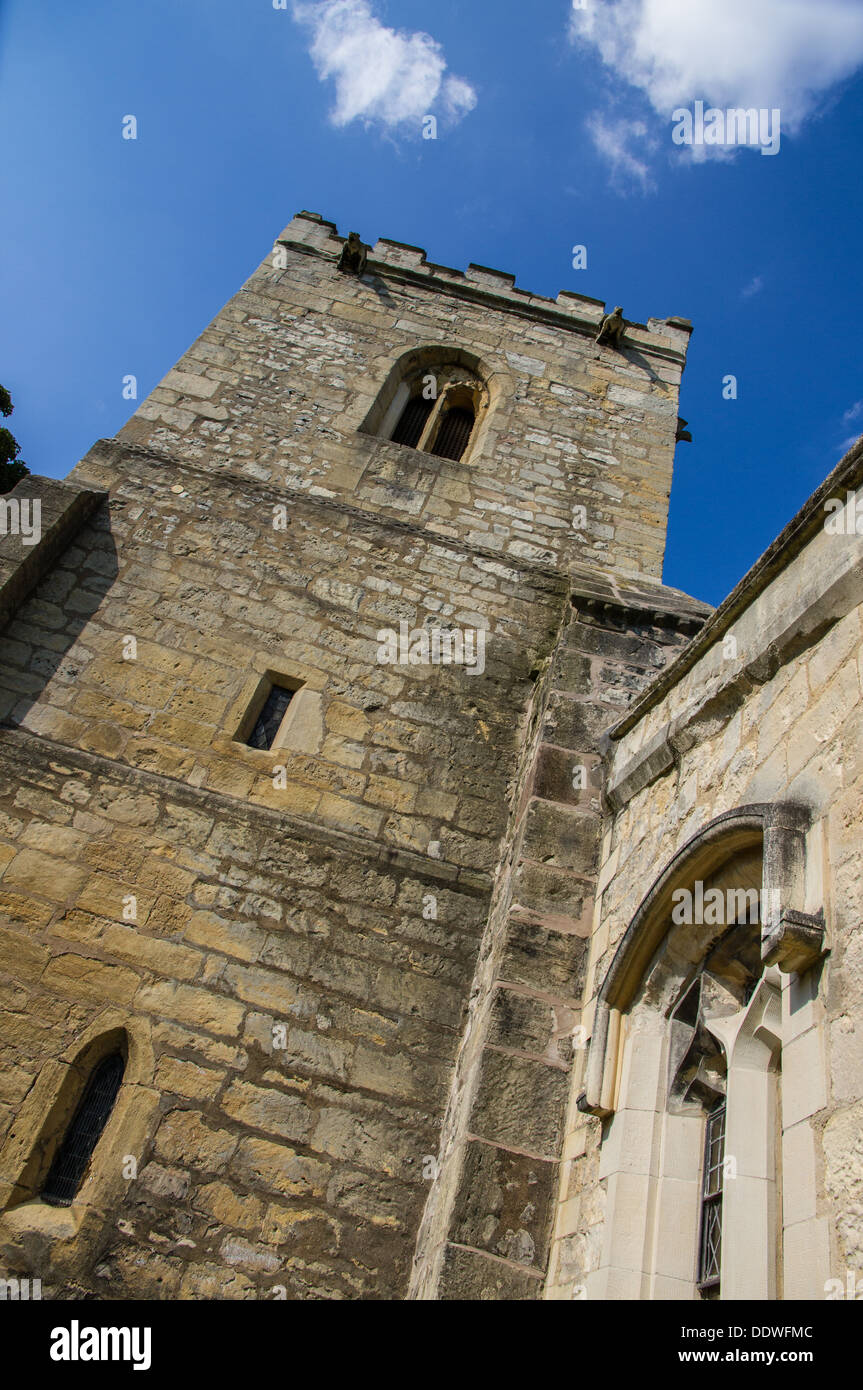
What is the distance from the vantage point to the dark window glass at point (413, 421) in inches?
299

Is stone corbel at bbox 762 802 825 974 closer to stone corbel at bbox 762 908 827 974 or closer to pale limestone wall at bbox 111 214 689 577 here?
stone corbel at bbox 762 908 827 974

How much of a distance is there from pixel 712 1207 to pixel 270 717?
343 centimetres

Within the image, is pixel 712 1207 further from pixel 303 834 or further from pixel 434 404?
pixel 434 404

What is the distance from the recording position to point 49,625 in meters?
5.15

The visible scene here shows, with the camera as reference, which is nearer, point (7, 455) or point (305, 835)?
point (305, 835)

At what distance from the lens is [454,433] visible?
774 centimetres

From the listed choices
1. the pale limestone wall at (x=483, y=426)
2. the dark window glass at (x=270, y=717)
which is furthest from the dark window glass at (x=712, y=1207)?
the pale limestone wall at (x=483, y=426)

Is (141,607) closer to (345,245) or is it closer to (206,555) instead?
(206,555)

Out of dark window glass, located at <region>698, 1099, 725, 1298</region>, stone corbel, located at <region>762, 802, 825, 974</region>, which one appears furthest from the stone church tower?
stone corbel, located at <region>762, 802, 825, 974</region>

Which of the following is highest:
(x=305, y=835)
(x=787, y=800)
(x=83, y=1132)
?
(x=305, y=835)

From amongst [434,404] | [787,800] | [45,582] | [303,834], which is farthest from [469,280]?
[787,800]

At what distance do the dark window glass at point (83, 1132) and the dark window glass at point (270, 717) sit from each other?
6.00 feet
